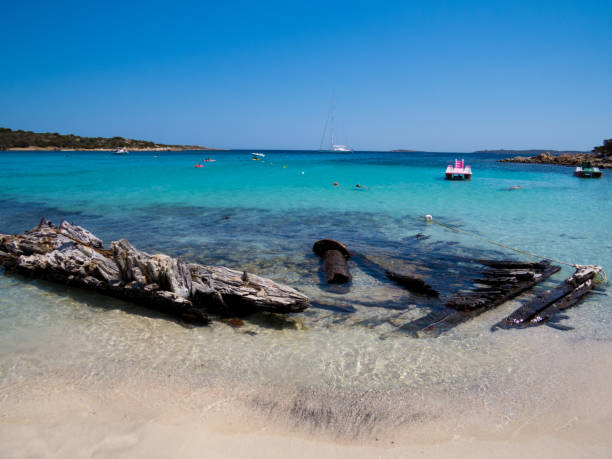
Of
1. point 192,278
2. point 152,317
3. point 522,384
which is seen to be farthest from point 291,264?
point 522,384

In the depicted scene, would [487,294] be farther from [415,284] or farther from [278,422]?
[278,422]

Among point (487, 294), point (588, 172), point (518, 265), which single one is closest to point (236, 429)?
point (487, 294)

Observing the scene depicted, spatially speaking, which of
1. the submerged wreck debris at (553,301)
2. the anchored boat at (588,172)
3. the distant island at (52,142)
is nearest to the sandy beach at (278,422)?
the submerged wreck debris at (553,301)

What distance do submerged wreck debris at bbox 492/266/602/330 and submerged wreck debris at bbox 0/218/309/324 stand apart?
3.88 meters

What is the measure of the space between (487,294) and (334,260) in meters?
3.73

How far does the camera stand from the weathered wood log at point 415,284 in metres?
7.64

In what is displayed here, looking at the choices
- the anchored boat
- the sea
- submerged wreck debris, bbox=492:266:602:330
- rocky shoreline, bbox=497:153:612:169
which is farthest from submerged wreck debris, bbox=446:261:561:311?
rocky shoreline, bbox=497:153:612:169

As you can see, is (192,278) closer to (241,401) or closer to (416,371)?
(241,401)

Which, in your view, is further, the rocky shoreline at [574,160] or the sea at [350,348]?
the rocky shoreline at [574,160]

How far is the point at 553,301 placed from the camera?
23.2ft

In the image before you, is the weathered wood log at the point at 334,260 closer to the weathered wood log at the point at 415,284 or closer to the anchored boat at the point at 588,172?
the weathered wood log at the point at 415,284

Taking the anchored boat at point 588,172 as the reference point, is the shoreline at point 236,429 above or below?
below

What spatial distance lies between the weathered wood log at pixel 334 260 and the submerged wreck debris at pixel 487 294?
7.80 feet

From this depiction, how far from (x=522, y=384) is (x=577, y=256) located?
8268 millimetres
